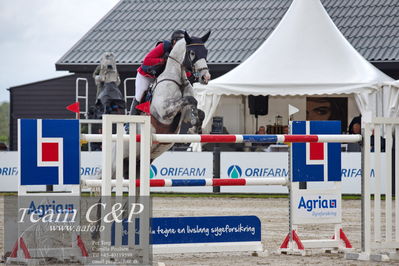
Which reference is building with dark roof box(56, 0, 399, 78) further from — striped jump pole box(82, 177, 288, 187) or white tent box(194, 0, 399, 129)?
striped jump pole box(82, 177, 288, 187)

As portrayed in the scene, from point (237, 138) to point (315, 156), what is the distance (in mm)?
979

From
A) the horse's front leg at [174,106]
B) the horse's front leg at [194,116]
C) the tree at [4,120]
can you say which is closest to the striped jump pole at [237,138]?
the horse's front leg at [194,116]

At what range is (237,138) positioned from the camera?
8.31 metres

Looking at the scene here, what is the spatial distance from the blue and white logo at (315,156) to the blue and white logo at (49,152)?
2.20 metres

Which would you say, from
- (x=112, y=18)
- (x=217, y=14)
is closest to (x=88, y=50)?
(x=112, y=18)

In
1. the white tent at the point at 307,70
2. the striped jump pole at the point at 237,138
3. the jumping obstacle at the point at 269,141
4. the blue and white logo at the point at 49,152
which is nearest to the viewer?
the jumping obstacle at the point at 269,141

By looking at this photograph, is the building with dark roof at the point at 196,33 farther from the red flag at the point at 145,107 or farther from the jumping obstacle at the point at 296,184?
the jumping obstacle at the point at 296,184

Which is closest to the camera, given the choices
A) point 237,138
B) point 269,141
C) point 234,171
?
point 237,138

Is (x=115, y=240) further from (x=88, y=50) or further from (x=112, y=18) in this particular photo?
(x=112, y=18)

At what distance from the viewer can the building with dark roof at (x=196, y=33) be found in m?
25.3

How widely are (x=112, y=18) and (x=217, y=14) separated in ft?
10.8

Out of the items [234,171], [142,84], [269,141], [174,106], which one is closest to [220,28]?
[234,171]

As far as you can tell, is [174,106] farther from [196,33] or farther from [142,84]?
[196,33]

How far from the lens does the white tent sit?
1953cm
